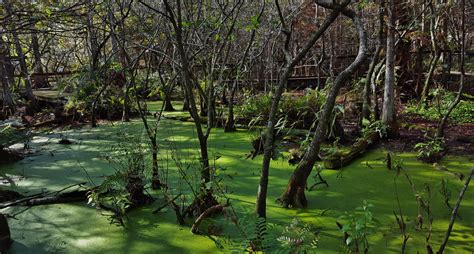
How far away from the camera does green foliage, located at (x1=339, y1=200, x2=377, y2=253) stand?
180 cm

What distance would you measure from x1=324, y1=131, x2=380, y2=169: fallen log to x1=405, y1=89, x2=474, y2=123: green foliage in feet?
4.80

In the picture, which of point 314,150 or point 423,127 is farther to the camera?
point 423,127

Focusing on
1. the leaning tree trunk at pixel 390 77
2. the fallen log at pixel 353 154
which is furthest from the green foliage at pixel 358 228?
the leaning tree trunk at pixel 390 77

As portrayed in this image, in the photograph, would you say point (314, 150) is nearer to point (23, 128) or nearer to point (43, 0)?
point (43, 0)

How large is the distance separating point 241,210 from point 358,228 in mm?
1422

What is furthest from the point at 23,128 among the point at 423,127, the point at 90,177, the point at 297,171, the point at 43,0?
the point at 423,127

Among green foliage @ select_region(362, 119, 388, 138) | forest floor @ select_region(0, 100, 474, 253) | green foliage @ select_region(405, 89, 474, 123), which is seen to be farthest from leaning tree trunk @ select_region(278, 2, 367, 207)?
green foliage @ select_region(405, 89, 474, 123)

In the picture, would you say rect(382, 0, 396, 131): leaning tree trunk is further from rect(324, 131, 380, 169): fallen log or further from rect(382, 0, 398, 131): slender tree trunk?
rect(324, 131, 380, 169): fallen log

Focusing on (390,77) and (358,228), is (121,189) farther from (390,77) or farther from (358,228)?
(390,77)

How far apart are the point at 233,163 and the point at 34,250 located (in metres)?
2.28

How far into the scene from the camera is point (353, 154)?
13.9 ft

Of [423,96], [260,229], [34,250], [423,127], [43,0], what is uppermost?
[43,0]

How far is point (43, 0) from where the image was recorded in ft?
17.4

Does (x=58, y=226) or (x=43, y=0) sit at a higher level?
(x=43, y=0)
